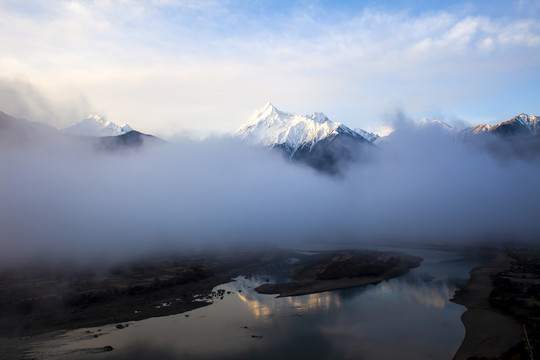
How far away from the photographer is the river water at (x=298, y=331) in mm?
33500

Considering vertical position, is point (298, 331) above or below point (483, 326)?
above

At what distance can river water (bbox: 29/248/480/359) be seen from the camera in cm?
3350

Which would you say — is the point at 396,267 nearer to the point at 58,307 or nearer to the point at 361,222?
the point at 58,307

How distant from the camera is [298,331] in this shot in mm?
38750

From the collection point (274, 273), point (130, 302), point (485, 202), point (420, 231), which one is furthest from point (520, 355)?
point (485, 202)

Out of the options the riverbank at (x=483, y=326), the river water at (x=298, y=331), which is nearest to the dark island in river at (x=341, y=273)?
the river water at (x=298, y=331)

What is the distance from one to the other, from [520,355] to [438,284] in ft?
95.0

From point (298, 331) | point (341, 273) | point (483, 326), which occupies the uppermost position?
point (341, 273)

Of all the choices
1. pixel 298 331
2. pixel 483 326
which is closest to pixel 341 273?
pixel 298 331

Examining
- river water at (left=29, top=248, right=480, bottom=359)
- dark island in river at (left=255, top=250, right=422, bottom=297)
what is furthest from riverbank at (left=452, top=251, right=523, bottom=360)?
dark island in river at (left=255, top=250, right=422, bottom=297)

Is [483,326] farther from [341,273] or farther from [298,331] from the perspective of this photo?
[341,273]

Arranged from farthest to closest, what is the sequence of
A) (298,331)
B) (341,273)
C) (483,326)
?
(341,273), (298,331), (483,326)

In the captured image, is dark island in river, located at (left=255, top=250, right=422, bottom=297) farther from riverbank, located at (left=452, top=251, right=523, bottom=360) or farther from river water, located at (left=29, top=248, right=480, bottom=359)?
riverbank, located at (left=452, top=251, right=523, bottom=360)

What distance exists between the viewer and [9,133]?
442 feet
